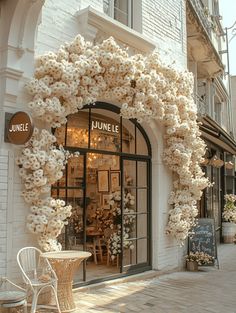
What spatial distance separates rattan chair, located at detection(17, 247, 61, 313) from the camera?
16.6 feet

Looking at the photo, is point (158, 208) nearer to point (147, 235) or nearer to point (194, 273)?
point (147, 235)

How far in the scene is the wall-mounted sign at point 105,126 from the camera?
743cm

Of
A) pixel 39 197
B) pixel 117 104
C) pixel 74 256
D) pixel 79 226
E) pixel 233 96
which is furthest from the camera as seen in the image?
pixel 233 96

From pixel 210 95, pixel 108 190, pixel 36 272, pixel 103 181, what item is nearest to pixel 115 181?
pixel 108 190

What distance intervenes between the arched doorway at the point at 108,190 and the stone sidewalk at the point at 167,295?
0.46 metres

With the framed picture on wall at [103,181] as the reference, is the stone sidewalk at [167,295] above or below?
below

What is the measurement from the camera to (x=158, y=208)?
838cm

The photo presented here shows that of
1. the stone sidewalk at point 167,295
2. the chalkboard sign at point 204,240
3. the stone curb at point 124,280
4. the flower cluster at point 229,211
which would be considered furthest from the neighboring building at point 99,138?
the flower cluster at point 229,211

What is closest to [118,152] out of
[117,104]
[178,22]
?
[117,104]

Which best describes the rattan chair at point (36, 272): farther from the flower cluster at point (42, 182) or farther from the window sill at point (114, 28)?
the window sill at point (114, 28)

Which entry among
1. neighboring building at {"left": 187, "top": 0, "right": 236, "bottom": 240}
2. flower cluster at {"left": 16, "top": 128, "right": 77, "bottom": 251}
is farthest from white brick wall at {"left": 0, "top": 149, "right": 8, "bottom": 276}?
neighboring building at {"left": 187, "top": 0, "right": 236, "bottom": 240}

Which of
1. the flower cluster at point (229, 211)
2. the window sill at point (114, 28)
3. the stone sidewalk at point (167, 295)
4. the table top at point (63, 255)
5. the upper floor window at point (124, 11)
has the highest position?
the upper floor window at point (124, 11)

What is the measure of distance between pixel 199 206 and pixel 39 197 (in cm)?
706

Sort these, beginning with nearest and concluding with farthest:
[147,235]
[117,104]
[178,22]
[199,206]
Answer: [117,104] → [147,235] → [178,22] → [199,206]
